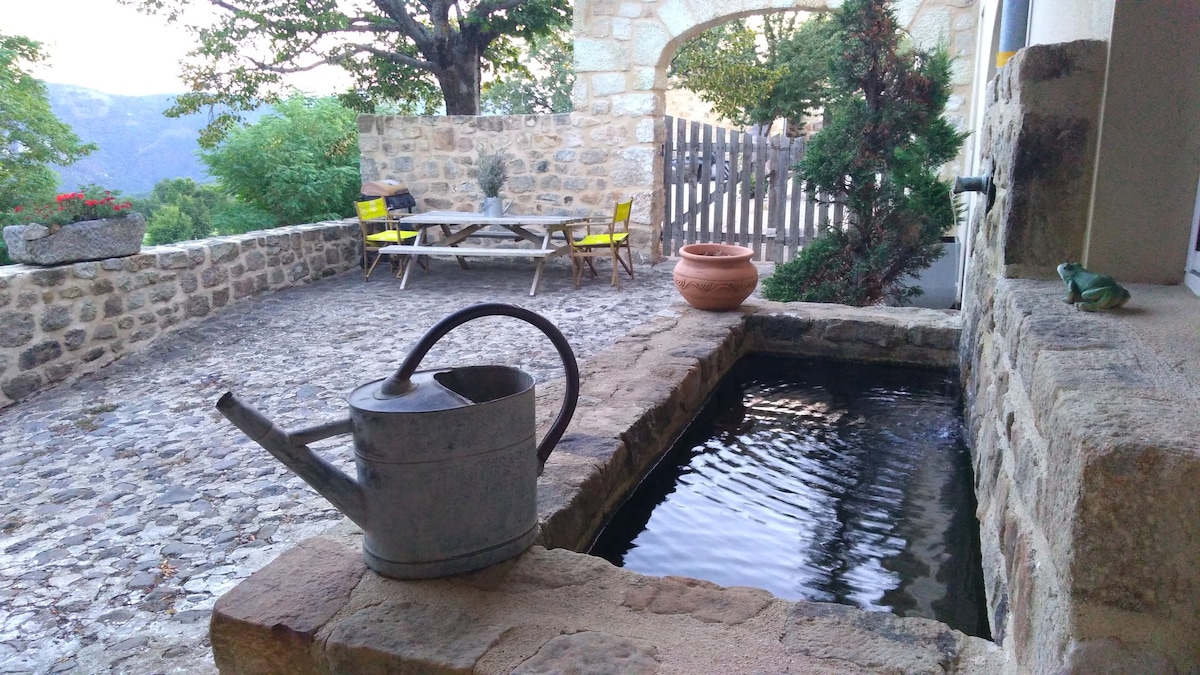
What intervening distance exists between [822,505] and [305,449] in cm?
163

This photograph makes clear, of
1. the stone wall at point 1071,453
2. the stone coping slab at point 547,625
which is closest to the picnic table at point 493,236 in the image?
the stone wall at point 1071,453

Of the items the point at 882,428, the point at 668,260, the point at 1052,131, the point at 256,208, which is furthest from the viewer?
the point at 256,208

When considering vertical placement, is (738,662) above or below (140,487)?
above

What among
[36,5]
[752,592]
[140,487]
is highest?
[36,5]

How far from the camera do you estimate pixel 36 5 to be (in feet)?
36.2

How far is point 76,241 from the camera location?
4.42 m

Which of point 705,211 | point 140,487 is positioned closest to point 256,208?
point 705,211

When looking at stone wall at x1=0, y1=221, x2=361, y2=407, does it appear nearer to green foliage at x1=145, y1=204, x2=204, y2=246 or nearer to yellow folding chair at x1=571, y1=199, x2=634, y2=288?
yellow folding chair at x1=571, y1=199, x2=634, y2=288

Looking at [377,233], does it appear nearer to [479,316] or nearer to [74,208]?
[74,208]

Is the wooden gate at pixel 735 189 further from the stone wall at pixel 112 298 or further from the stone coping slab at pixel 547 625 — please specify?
the stone coping slab at pixel 547 625

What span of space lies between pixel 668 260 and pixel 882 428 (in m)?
5.02

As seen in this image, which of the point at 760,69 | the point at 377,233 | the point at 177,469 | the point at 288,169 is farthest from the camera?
the point at 760,69

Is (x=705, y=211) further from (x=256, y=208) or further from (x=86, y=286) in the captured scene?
(x=86, y=286)

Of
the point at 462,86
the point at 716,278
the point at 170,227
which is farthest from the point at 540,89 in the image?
the point at 716,278
